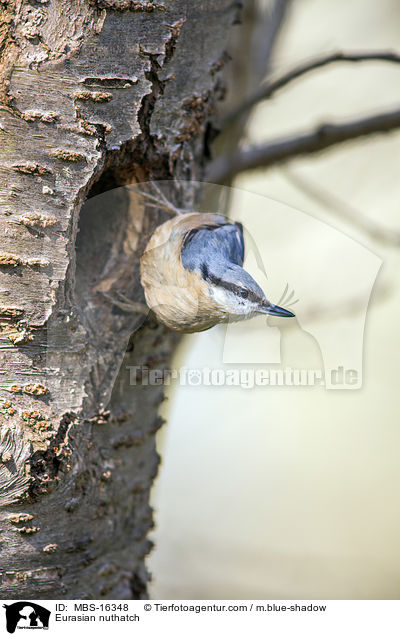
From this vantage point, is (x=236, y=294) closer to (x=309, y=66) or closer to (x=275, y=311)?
(x=275, y=311)

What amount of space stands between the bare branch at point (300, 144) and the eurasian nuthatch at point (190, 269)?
0.38 m

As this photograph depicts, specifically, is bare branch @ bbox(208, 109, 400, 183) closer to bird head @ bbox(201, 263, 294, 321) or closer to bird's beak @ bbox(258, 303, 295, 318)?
bird head @ bbox(201, 263, 294, 321)

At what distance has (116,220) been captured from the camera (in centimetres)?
134

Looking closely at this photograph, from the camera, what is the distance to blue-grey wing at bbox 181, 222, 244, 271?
51.4 inches

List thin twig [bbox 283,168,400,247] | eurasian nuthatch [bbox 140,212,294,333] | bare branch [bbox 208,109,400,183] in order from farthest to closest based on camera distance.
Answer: thin twig [bbox 283,168,400,247]
bare branch [bbox 208,109,400,183]
eurasian nuthatch [bbox 140,212,294,333]

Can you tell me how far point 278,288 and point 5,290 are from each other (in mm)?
527

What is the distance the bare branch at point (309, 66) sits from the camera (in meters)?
1.48

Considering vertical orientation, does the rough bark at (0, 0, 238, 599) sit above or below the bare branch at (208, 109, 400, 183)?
below

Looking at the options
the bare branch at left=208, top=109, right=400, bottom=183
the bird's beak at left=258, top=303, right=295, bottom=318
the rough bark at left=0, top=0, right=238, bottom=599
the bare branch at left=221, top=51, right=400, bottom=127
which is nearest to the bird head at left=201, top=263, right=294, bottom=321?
the bird's beak at left=258, top=303, right=295, bottom=318

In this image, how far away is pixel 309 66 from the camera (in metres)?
1.60

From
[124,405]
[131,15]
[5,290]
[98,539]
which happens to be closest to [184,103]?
[131,15]
